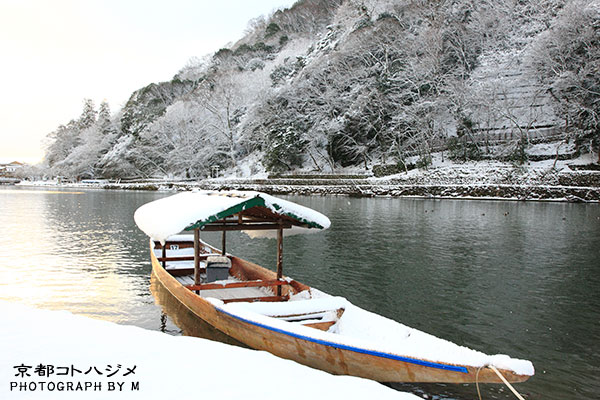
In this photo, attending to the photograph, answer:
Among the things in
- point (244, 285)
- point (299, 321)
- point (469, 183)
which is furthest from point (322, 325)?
point (469, 183)

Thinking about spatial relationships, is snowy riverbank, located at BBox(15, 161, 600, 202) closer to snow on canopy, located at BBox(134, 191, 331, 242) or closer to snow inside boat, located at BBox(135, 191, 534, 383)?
snow inside boat, located at BBox(135, 191, 534, 383)

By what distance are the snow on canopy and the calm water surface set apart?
90.0 inches

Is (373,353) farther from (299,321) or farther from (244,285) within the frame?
(244,285)

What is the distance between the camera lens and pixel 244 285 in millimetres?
8367

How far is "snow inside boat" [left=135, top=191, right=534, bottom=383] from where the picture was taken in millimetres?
4723

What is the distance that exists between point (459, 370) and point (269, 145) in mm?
50617

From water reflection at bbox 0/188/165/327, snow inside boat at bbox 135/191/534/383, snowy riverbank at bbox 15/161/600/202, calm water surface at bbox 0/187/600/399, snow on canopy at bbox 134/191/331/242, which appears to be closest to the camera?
snow inside boat at bbox 135/191/534/383

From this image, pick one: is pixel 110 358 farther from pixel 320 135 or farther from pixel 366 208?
pixel 320 135

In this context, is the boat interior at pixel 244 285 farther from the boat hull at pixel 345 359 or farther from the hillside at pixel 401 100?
the hillside at pixel 401 100

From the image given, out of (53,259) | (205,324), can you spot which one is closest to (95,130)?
(53,259)

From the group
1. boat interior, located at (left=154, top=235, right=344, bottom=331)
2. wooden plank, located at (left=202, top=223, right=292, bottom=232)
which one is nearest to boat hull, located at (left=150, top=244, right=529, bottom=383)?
boat interior, located at (left=154, top=235, right=344, bottom=331)

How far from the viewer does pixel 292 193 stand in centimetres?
4747

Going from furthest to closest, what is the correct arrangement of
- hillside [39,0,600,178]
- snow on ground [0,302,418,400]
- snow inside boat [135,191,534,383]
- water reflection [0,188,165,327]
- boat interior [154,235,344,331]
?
hillside [39,0,600,178] → water reflection [0,188,165,327] → boat interior [154,235,344,331] → snow inside boat [135,191,534,383] → snow on ground [0,302,418,400]

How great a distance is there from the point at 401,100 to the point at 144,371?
49219 mm
